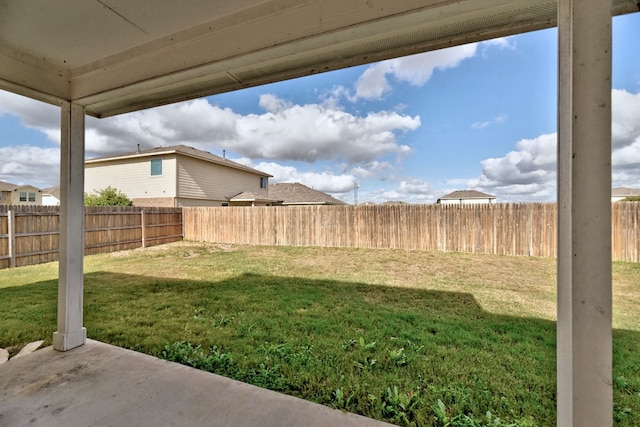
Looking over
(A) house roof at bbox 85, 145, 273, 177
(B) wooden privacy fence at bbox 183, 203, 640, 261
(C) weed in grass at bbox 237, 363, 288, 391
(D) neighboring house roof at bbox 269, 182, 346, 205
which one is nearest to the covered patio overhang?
(C) weed in grass at bbox 237, 363, 288, 391

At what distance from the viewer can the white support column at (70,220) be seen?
7.45ft

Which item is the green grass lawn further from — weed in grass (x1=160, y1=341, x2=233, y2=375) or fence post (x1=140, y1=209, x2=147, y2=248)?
fence post (x1=140, y1=209, x2=147, y2=248)

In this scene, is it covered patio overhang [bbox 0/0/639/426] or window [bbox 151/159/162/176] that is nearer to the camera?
covered patio overhang [bbox 0/0/639/426]

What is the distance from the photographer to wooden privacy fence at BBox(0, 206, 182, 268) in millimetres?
6070

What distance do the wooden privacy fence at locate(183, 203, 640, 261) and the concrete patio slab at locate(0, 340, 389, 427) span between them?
6.90m

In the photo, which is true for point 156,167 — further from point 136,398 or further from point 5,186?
point 136,398

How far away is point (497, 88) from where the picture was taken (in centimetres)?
406

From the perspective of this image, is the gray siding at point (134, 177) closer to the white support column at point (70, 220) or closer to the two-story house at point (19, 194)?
the two-story house at point (19, 194)

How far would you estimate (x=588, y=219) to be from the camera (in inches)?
35.5

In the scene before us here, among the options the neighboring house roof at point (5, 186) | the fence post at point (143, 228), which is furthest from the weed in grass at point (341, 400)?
the neighboring house roof at point (5, 186)

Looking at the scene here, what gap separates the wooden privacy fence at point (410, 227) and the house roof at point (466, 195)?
17.6 m

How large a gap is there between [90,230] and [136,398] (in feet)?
26.0

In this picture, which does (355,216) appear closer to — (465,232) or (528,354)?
(465,232)

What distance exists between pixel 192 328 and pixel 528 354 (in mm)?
3154
